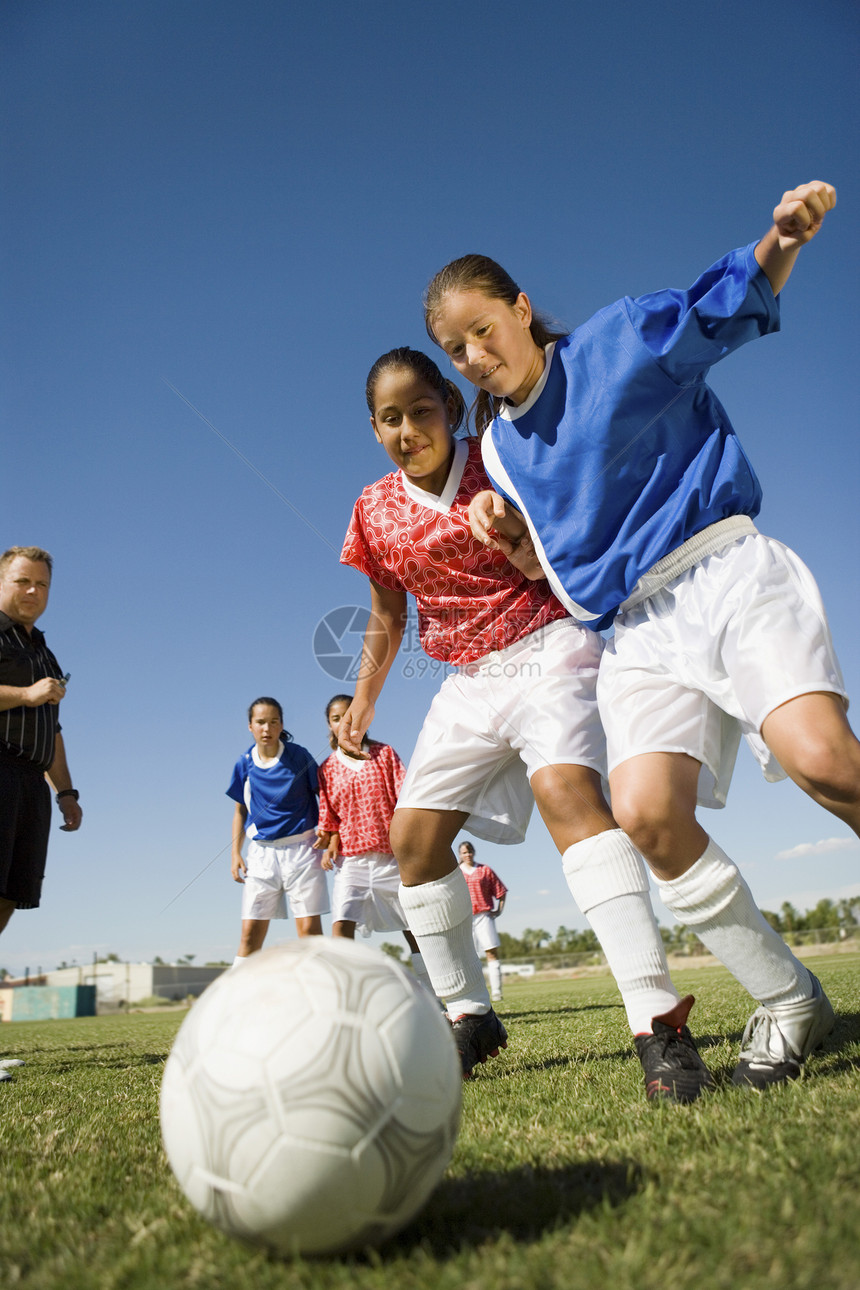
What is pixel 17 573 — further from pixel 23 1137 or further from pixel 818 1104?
pixel 818 1104

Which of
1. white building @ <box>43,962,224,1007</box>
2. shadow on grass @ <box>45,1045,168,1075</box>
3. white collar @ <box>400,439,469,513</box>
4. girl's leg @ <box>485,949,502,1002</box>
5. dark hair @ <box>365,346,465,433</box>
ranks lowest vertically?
white building @ <box>43,962,224,1007</box>

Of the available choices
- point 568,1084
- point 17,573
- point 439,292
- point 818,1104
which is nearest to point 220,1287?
point 818,1104

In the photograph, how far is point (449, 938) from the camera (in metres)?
3.93

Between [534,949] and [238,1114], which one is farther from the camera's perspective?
[534,949]

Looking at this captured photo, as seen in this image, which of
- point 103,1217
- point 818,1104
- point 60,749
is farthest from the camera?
point 60,749

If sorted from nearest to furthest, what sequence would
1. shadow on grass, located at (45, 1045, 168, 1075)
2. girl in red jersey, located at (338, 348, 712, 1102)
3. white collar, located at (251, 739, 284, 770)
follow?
1. girl in red jersey, located at (338, 348, 712, 1102)
2. shadow on grass, located at (45, 1045, 168, 1075)
3. white collar, located at (251, 739, 284, 770)

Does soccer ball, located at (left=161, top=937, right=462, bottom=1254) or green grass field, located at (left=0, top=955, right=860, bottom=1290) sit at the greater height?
soccer ball, located at (left=161, top=937, right=462, bottom=1254)

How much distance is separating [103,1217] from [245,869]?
8.46 meters

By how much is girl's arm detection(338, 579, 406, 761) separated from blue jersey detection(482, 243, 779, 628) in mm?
1234

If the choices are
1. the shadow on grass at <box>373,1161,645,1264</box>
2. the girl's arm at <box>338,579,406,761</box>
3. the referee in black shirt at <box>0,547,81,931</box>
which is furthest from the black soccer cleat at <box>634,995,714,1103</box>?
the referee in black shirt at <box>0,547,81,931</box>

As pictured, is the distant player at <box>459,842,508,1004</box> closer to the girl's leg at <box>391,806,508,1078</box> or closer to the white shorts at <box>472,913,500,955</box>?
the white shorts at <box>472,913,500,955</box>

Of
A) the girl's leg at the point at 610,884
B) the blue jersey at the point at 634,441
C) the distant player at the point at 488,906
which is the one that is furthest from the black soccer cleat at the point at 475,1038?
the distant player at the point at 488,906

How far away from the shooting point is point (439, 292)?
3.48 metres

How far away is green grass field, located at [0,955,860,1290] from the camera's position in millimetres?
1336
